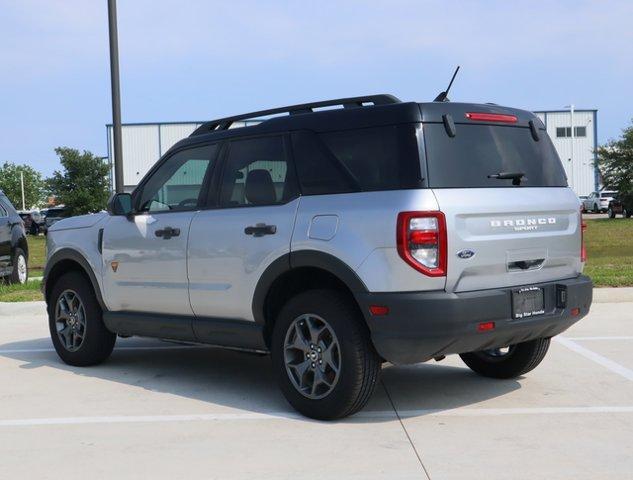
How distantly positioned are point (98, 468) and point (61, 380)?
2.55 m

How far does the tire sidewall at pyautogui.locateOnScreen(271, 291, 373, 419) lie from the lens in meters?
5.14

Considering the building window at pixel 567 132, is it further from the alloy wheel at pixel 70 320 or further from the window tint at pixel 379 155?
the window tint at pixel 379 155

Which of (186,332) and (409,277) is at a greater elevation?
(409,277)

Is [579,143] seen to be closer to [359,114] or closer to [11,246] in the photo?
[11,246]

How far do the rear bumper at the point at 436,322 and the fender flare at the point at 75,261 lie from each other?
289cm

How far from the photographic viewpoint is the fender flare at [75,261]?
7.06 metres

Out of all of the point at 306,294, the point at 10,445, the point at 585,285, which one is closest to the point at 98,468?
the point at 10,445

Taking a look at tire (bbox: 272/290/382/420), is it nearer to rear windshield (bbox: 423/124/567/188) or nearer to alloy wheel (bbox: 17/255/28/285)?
rear windshield (bbox: 423/124/567/188)

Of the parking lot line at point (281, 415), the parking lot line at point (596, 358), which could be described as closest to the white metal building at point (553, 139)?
the parking lot line at point (596, 358)

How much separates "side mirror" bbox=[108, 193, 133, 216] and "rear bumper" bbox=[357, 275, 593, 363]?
256 centimetres

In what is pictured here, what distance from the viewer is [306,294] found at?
214 inches

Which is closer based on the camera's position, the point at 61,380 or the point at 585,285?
the point at 585,285

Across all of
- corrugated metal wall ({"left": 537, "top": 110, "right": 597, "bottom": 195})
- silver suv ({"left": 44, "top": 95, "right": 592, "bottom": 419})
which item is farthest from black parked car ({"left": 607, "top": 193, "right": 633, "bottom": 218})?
silver suv ({"left": 44, "top": 95, "right": 592, "bottom": 419})

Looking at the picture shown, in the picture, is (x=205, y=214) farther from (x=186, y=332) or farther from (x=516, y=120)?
(x=516, y=120)
